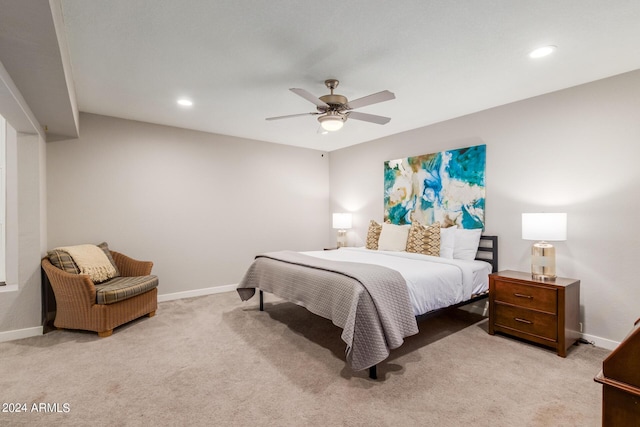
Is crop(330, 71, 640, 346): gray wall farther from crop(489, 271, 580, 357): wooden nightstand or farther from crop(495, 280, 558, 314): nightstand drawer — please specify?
crop(495, 280, 558, 314): nightstand drawer

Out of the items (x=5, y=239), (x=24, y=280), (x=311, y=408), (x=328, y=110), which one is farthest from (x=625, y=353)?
(x=5, y=239)

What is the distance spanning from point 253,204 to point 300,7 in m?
3.81

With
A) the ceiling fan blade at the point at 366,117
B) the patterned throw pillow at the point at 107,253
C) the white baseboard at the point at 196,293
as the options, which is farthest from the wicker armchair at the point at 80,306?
the ceiling fan blade at the point at 366,117

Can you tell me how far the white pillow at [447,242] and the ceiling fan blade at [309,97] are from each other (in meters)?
2.28

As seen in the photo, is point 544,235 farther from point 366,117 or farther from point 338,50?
point 338,50

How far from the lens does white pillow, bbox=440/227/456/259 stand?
392cm

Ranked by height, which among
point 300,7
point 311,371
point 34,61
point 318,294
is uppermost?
point 300,7

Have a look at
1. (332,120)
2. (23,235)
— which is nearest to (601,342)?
(332,120)

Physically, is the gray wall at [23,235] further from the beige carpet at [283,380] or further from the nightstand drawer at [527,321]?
the nightstand drawer at [527,321]

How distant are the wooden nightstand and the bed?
0.30 meters

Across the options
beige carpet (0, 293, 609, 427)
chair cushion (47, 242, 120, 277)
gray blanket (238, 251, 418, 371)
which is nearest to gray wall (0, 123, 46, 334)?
chair cushion (47, 242, 120, 277)

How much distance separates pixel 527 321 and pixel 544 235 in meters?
0.84

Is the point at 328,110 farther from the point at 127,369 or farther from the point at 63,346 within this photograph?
the point at 63,346

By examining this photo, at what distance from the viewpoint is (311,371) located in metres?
2.54
